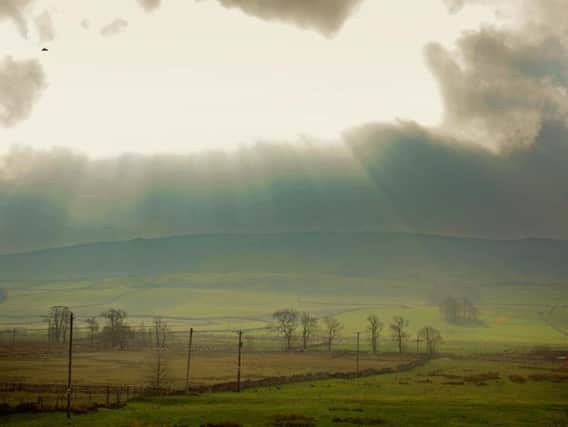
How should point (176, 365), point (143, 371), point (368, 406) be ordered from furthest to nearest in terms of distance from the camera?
point (176, 365)
point (143, 371)
point (368, 406)

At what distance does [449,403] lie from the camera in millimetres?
82062

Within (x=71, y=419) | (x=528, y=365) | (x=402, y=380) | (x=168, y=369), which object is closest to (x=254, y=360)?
(x=168, y=369)

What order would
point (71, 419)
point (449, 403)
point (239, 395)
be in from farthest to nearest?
point (239, 395), point (449, 403), point (71, 419)

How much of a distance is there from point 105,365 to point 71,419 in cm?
8262

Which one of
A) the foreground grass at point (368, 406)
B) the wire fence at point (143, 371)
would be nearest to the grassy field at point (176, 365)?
the wire fence at point (143, 371)

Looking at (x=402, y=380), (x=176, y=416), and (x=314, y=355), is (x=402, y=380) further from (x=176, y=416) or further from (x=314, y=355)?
(x=314, y=355)

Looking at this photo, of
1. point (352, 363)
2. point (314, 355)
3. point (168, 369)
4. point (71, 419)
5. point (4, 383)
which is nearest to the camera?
point (71, 419)

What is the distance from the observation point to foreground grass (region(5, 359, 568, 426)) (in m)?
65.3

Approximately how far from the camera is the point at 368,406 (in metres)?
77.8

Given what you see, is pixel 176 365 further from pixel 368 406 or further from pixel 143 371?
pixel 368 406

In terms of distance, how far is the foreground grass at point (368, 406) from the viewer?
214ft

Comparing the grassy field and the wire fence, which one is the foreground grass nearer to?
the wire fence

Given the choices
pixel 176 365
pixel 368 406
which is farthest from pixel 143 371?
pixel 368 406

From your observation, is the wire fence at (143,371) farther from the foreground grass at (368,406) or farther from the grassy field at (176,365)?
the foreground grass at (368,406)
